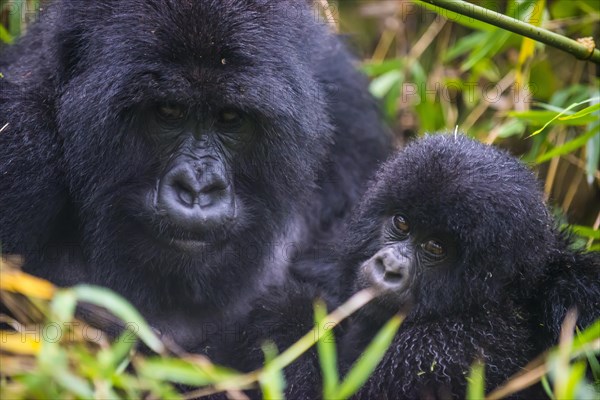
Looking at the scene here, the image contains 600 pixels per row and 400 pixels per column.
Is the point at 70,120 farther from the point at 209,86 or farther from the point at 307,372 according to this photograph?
the point at 307,372

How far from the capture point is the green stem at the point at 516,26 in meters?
3.23

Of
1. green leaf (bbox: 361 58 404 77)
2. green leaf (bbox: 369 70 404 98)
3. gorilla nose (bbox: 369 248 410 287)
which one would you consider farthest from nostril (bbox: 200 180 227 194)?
green leaf (bbox: 361 58 404 77)

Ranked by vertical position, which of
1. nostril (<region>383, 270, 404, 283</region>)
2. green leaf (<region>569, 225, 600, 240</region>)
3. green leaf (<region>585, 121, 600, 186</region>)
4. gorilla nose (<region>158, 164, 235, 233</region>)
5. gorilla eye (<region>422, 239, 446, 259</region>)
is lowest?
green leaf (<region>569, 225, 600, 240</region>)

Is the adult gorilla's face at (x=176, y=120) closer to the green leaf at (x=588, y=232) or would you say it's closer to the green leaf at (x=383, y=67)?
the green leaf at (x=588, y=232)

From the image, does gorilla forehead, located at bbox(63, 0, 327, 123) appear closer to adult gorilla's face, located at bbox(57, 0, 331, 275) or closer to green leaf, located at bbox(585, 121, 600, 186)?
adult gorilla's face, located at bbox(57, 0, 331, 275)

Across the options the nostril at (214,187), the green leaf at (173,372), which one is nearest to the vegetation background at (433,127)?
the green leaf at (173,372)

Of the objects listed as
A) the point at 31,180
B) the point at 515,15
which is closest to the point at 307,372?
the point at 31,180

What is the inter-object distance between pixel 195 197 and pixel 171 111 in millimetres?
359

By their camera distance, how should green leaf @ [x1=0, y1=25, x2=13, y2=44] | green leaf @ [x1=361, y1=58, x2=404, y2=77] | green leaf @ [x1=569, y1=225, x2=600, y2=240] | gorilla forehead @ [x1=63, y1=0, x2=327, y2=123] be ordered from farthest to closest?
1. green leaf @ [x1=361, y1=58, x2=404, y2=77]
2. green leaf @ [x1=0, y1=25, x2=13, y2=44]
3. green leaf @ [x1=569, y1=225, x2=600, y2=240]
4. gorilla forehead @ [x1=63, y1=0, x2=327, y2=123]

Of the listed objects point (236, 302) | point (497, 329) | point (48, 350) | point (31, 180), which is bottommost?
point (236, 302)

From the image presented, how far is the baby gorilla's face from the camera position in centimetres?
331

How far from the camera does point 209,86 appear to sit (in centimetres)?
316

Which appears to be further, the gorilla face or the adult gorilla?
the gorilla face

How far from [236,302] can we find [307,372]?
587mm
